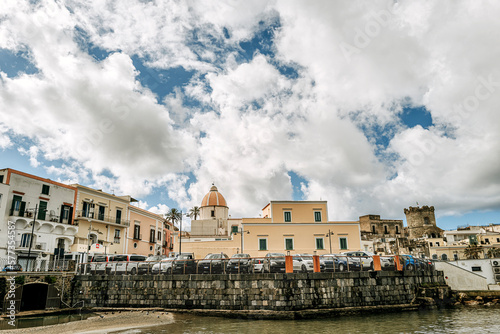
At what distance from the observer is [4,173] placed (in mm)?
32500

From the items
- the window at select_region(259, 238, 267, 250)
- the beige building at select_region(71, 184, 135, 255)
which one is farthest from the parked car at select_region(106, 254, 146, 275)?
the window at select_region(259, 238, 267, 250)

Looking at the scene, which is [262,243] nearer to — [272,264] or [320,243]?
[320,243]

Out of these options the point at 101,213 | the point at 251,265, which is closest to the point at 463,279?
the point at 251,265

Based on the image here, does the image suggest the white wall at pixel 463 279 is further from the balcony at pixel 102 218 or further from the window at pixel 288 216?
the balcony at pixel 102 218

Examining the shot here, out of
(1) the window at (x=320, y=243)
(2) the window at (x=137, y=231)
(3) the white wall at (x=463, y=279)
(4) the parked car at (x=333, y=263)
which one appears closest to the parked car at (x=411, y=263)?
(4) the parked car at (x=333, y=263)

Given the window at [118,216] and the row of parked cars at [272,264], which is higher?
the window at [118,216]

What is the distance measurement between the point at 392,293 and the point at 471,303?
29.6ft

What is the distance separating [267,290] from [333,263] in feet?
16.6

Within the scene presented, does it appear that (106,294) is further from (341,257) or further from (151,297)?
(341,257)

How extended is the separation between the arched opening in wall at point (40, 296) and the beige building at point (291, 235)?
1802 cm

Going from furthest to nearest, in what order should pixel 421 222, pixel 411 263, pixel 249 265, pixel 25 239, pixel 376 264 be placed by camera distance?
1. pixel 421 222
2. pixel 25 239
3. pixel 411 263
4. pixel 376 264
5. pixel 249 265

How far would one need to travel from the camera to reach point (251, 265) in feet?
79.4

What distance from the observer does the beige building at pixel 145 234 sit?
46031 mm

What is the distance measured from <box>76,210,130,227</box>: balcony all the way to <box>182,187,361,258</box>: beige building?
866 centimetres
